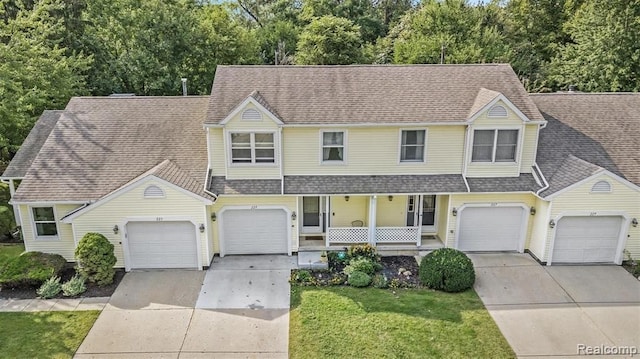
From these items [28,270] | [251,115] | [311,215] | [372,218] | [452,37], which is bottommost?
[28,270]

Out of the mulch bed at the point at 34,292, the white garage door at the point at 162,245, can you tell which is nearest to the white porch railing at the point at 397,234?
the white garage door at the point at 162,245

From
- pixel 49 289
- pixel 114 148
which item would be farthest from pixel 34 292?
pixel 114 148

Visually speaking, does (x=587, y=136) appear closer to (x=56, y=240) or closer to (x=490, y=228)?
(x=490, y=228)

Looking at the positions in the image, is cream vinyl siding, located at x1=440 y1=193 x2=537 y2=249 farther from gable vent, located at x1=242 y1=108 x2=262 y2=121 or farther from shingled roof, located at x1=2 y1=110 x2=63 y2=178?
shingled roof, located at x1=2 y1=110 x2=63 y2=178

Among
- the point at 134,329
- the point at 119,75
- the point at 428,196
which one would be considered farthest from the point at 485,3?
the point at 134,329

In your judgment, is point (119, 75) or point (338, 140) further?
point (119, 75)

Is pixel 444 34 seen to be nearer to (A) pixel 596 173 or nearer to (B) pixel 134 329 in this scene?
(A) pixel 596 173

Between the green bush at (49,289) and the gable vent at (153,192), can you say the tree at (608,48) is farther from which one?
the green bush at (49,289)
